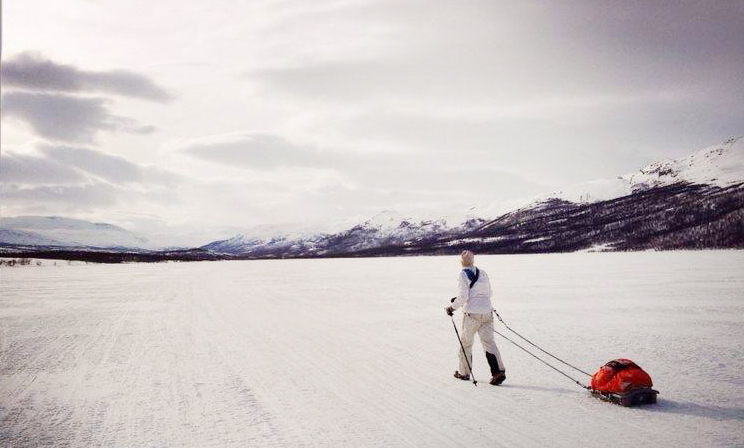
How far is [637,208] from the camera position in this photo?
184 m

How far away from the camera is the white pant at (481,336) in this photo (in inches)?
271

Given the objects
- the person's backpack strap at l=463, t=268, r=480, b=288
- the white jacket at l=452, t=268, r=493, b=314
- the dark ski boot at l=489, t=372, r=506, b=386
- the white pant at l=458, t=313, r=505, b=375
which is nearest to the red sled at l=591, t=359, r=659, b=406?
the dark ski boot at l=489, t=372, r=506, b=386

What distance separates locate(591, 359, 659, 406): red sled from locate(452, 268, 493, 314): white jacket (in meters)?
1.83

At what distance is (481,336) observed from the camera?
704cm

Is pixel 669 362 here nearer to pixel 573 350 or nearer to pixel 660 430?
pixel 573 350

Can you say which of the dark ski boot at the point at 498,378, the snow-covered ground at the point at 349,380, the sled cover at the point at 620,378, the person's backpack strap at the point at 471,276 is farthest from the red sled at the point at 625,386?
the person's backpack strap at the point at 471,276

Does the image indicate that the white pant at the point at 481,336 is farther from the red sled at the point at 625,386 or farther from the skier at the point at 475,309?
the red sled at the point at 625,386

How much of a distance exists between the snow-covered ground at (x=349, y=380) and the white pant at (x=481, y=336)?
367 mm

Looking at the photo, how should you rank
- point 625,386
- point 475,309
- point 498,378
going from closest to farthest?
point 625,386 < point 498,378 < point 475,309

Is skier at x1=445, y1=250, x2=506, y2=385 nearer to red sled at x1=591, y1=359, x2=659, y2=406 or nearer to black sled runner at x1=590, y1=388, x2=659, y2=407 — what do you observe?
red sled at x1=591, y1=359, x2=659, y2=406

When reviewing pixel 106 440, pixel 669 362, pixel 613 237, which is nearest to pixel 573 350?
pixel 669 362

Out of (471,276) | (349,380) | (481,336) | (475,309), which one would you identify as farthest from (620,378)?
(349,380)

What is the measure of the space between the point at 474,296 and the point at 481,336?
0.65m

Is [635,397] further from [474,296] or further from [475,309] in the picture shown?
[474,296]
